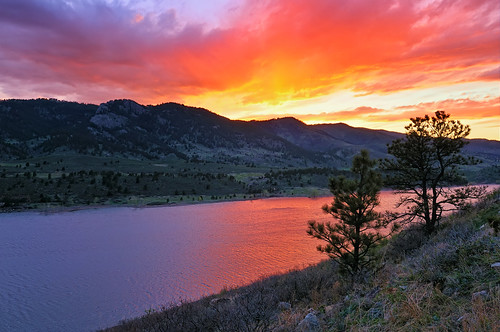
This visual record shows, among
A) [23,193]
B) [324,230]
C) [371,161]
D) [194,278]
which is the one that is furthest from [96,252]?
[23,193]

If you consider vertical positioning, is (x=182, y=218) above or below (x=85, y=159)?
below

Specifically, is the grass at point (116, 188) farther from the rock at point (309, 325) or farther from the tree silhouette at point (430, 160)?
the rock at point (309, 325)

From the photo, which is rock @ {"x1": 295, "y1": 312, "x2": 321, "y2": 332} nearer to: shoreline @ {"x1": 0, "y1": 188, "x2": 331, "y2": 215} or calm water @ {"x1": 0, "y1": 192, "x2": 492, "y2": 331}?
calm water @ {"x1": 0, "y1": 192, "x2": 492, "y2": 331}

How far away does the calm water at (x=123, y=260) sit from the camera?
61.3 feet

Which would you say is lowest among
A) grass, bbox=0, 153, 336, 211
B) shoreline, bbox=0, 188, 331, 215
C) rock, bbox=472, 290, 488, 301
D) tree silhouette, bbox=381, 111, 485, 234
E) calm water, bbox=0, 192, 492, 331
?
calm water, bbox=0, 192, 492, 331

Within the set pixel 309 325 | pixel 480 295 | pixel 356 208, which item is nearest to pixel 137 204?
pixel 356 208

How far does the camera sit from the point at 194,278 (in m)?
23.2


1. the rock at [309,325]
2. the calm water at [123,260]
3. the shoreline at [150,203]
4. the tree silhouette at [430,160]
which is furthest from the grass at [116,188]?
the rock at [309,325]

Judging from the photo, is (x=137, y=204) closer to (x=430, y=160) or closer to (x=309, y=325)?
(x=430, y=160)

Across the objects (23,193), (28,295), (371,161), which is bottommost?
(28,295)

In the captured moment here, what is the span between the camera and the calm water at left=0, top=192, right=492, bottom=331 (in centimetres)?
1869

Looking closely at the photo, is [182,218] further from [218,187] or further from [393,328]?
[393,328]

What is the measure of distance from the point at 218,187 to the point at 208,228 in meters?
41.1

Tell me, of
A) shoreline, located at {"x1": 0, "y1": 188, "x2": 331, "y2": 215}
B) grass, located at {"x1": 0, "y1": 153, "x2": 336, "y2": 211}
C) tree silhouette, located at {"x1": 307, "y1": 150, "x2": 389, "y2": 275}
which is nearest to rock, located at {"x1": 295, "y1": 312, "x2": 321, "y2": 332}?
tree silhouette, located at {"x1": 307, "y1": 150, "x2": 389, "y2": 275}
